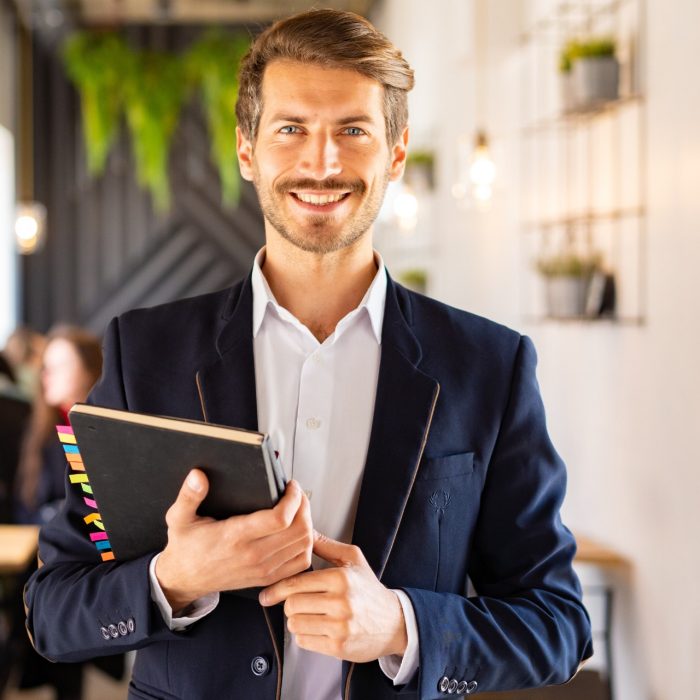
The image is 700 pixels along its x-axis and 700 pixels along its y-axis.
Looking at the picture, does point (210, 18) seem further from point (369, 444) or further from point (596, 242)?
point (369, 444)

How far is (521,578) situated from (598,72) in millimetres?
2335

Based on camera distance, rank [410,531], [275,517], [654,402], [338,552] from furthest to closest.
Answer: [654,402], [410,531], [338,552], [275,517]

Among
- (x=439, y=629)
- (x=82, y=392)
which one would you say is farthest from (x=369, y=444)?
(x=82, y=392)

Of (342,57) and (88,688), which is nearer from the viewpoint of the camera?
(342,57)

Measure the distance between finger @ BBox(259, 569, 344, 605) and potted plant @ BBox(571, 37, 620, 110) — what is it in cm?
250

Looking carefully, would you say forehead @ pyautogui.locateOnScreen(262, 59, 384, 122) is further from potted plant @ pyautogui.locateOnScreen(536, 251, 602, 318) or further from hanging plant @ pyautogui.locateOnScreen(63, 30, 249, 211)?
hanging plant @ pyautogui.locateOnScreen(63, 30, 249, 211)

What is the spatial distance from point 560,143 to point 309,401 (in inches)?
114

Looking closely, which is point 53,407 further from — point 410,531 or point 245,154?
point 410,531

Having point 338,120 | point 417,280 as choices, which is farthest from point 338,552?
point 417,280

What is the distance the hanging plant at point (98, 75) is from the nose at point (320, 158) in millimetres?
7605

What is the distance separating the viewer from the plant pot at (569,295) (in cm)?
350

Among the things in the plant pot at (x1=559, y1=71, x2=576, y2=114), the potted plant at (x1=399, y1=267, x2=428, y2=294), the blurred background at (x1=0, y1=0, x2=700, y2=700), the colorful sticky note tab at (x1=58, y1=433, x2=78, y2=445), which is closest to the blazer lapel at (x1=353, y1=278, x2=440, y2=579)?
the colorful sticky note tab at (x1=58, y1=433, x2=78, y2=445)

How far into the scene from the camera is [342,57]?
4.26 feet

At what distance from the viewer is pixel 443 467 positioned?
4.17 feet
